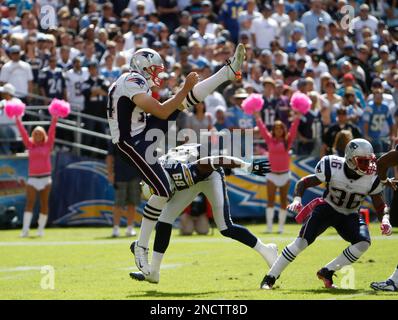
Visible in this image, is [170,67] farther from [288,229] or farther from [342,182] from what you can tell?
[342,182]

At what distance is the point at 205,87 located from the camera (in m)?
9.27

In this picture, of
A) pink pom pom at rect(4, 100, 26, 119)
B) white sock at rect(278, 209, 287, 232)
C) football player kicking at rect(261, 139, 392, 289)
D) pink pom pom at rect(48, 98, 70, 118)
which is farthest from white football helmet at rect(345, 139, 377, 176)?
pink pom pom at rect(4, 100, 26, 119)

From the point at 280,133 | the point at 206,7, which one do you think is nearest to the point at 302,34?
the point at 206,7

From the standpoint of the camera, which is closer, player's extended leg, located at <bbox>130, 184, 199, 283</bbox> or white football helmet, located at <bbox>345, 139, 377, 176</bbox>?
white football helmet, located at <bbox>345, 139, 377, 176</bbox>

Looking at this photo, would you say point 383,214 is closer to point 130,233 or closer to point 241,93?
point 130,233

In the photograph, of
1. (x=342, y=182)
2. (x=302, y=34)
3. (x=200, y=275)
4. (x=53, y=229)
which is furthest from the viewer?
(x=302, y=34)

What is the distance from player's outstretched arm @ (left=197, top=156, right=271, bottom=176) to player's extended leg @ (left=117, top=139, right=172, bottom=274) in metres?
0.39

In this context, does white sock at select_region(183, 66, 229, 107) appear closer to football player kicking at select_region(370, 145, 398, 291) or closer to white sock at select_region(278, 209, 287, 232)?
football player kicking at select_region(370, 145, 398, 291)

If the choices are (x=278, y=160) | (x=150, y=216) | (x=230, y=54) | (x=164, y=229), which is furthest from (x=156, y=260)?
(x=230, y=54)

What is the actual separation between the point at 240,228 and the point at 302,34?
11.3m

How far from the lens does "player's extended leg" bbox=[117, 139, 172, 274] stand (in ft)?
30.2

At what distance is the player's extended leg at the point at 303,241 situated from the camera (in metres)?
9.12

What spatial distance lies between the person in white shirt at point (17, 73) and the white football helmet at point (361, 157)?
31.9 feet

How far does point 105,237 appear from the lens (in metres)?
15.8
